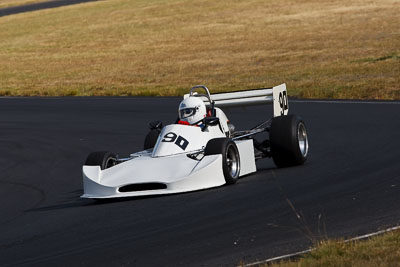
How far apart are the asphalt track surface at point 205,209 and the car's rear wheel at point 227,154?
0.67ft

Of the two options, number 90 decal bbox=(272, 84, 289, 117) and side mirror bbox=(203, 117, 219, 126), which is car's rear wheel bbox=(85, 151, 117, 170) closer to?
side mirror bbox=(203, 117, 219, 126)

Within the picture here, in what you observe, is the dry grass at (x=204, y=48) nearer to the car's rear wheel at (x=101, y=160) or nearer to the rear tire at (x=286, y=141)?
the rear tire at (x=286, y=141)

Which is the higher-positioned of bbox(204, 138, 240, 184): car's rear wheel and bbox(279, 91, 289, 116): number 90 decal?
bbox(279, 91, 289, 116): number 90 decal

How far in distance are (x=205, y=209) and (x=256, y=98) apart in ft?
14.8

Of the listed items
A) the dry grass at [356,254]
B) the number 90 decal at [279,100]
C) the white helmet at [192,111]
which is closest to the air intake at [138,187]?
the white helmet at [192,111]

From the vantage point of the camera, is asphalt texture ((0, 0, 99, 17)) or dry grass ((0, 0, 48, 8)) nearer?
asphalt texture ((0, 0, 99, 17))

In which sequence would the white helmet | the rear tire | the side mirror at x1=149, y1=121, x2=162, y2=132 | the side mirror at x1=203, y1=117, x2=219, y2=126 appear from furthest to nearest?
the side mirror at x1=149, y1=121, x2=162, y2=132, the rear tire, the white helmet, the side mirror at x1=203, y1=117, x2=219, y2=126

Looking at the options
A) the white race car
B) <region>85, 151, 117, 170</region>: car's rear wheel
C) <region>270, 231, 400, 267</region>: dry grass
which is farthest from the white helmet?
<region>270, 231, 400, 267</region>: dry grass

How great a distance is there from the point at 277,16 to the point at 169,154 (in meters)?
42.2

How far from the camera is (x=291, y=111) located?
20703mm

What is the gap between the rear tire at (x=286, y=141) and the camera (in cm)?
1219

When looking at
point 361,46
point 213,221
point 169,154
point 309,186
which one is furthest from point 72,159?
point 361,46

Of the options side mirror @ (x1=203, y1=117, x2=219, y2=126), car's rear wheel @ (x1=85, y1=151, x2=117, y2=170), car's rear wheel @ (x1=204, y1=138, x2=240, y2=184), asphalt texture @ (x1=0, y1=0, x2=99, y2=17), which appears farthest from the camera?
asphalt texture @ (x1=0, y1=0, x2=99, y2=17)

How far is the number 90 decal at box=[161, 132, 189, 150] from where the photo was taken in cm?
1131
